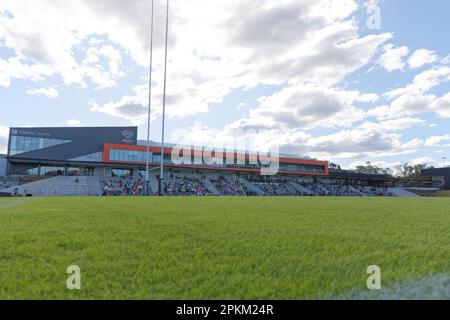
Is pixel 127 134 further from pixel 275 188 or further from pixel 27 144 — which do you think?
pixel 275 188

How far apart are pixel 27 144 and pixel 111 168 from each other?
13789 mm

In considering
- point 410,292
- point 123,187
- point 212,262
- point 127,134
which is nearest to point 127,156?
point 127,134

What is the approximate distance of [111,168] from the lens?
2169 inches

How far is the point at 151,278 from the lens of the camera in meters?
2.69

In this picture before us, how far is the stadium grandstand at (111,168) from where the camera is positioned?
46.1 metres

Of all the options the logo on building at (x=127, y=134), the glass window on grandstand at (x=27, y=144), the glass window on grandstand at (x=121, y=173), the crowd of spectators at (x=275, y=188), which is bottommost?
the crowd of spectators at (x=275, y=188)

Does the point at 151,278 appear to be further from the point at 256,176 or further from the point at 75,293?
the point at 256,176

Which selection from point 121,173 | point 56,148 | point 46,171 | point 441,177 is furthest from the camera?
point 441,177

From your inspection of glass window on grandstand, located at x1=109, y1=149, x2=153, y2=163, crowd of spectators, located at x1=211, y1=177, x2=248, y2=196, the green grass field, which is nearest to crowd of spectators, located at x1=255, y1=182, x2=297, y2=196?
crowd of spectators, located at x1=211, y1=177, x2=248, y2=196

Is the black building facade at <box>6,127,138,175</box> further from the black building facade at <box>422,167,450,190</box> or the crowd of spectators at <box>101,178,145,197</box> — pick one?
the black building facade at <box>422,167,450,190</box>

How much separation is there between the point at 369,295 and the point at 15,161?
6111 centimetres

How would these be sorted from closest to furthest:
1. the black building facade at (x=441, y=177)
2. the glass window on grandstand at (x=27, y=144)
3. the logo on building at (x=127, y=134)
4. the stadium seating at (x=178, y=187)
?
the stadium seating at (x=178, y=187)
the glass window on grandstand at (x=27, y=144)
the logo on building at (x=127, y=134)
the black building facade at (x=441, y=177)

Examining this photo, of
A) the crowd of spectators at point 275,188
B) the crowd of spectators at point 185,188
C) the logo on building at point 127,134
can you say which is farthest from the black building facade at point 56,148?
the crowd of spectators at point 275,188

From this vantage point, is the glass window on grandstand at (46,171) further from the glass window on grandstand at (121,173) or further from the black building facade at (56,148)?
the glass window on grandstand at (121,173)
